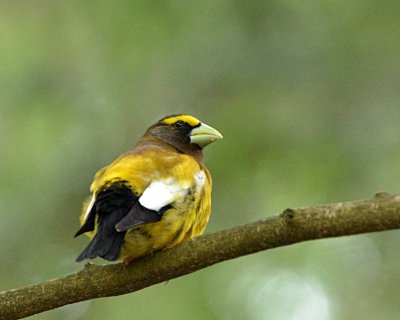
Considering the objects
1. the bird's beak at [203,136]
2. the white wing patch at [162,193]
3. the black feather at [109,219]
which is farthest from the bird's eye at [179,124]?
the black feather at [109,219]

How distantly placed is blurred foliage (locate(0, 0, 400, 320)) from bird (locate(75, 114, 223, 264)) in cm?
265

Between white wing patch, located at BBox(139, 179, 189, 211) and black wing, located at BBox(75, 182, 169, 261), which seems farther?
white wing patch, located at BBox(139, 179, 189, 211)

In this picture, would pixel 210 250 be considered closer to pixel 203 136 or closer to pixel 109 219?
pixel 109 219

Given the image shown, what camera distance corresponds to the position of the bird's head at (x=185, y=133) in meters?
4.62

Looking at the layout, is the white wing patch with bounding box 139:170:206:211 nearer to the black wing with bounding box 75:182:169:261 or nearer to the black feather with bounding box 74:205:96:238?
the black wing with bounding box 75:182:169:261

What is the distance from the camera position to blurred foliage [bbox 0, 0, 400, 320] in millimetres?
6816

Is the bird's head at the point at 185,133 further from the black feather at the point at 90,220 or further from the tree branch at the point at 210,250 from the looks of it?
the tree branch at the point at 210,250

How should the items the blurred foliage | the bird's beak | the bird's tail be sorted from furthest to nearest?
1. the blurred foliage
2. the bird's beak
3. the bird's tail

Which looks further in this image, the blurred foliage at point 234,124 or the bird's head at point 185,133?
the blurred foliage at point 234,124

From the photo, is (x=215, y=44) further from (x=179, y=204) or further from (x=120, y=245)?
(x=120, y=245)

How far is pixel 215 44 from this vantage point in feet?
23.3

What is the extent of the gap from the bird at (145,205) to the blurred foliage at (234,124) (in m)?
2.65

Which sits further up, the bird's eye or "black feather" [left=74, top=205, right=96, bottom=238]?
the bird's eye

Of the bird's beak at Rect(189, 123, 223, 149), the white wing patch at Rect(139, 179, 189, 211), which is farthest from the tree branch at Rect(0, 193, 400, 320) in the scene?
the bird's beak at Rect(189, 123, 223, 149)
